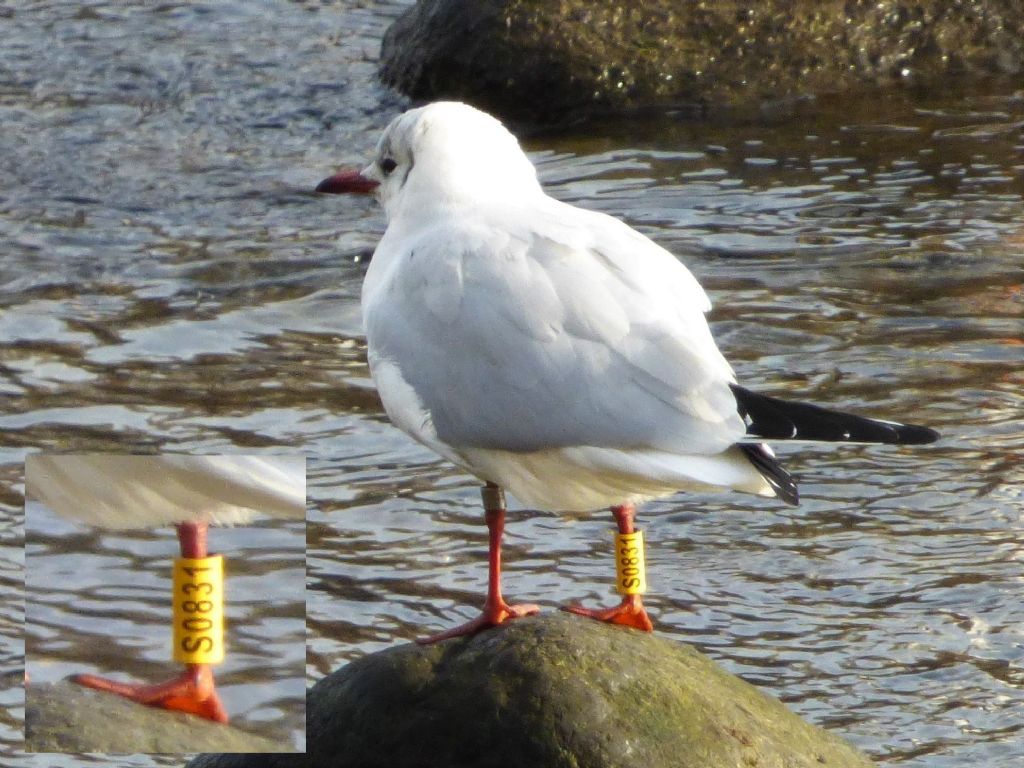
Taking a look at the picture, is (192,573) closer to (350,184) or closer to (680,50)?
(350,184)

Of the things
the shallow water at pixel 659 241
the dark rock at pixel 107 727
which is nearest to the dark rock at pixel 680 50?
the shallow water at pixel 659 241

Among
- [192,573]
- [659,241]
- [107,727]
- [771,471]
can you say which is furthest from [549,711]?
[659,241]

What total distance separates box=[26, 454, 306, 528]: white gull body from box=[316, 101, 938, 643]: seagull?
3.87 ft

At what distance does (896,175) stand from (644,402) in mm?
5094

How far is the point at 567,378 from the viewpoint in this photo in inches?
153

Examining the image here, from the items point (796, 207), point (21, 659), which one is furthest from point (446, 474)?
point (796, 207)

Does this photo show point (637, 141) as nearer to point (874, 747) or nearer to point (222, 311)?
point (222, 311)

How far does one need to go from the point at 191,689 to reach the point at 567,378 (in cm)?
137

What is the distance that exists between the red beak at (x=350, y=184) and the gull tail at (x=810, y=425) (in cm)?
147

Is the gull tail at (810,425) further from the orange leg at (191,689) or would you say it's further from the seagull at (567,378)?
the orange leg at (191,689)

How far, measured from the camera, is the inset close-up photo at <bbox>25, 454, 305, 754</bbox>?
269 cm

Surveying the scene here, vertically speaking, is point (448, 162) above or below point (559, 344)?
above

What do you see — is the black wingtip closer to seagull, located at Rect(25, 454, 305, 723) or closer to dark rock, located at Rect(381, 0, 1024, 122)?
seagull, located at Rect(25, 454, 305, 723)

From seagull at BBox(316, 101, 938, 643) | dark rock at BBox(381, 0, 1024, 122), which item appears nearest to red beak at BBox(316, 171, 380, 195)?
seagull at BBox(316, 101, 938, 643)
